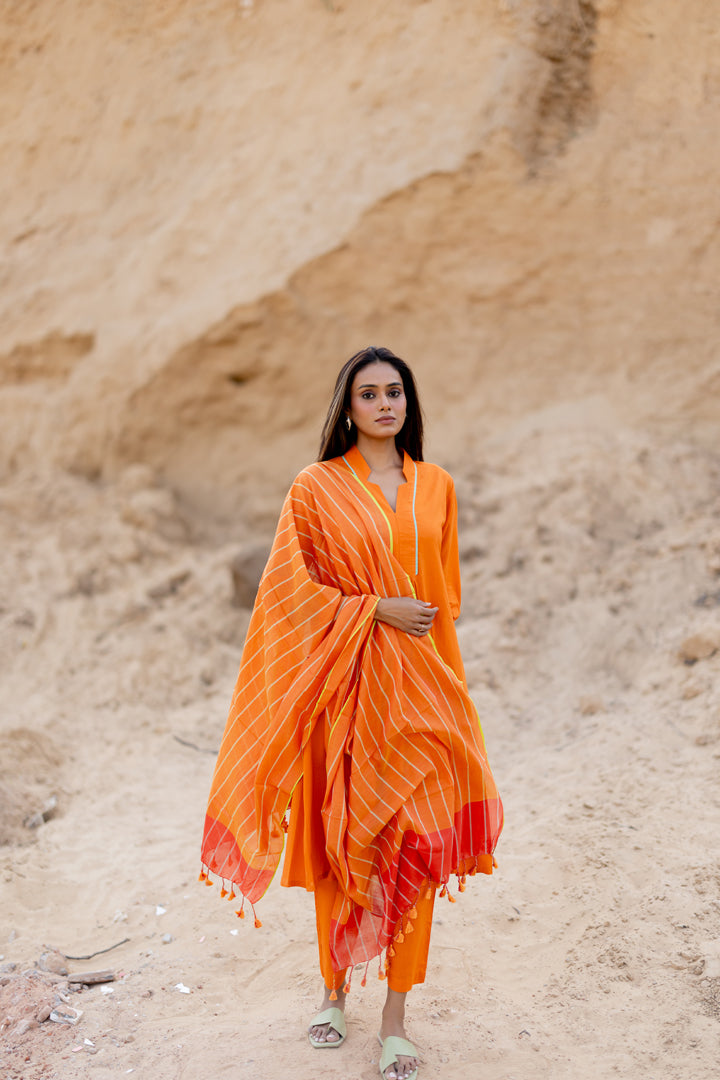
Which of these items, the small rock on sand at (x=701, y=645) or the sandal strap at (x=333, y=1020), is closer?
the sandal strap at (x=333, y=1020)

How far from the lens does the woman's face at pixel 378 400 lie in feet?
8.10

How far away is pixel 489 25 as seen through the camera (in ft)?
18.3

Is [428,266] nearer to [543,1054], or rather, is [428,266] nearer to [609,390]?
[609,390]

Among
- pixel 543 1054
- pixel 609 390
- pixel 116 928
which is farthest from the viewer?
Result: pixel 609 390

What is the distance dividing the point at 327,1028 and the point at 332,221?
15.3 feet

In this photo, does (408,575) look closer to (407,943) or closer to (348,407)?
(348,407)

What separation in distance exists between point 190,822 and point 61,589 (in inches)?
87.7

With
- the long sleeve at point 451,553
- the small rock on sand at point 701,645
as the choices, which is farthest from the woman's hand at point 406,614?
the small rock on sand at point 701,645

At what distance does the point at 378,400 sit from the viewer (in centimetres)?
247

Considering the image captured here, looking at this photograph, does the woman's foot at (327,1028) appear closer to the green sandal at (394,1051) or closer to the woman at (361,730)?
the woman at (361,730)

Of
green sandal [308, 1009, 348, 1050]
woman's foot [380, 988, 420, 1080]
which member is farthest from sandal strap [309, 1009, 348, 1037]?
woman's foot [380, 988, 420, 1080]

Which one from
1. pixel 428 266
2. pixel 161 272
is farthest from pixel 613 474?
pixel 161 272

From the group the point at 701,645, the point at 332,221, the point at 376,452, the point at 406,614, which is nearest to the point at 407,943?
the point at 406,614

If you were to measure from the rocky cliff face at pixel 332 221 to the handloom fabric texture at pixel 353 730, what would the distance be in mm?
3407
